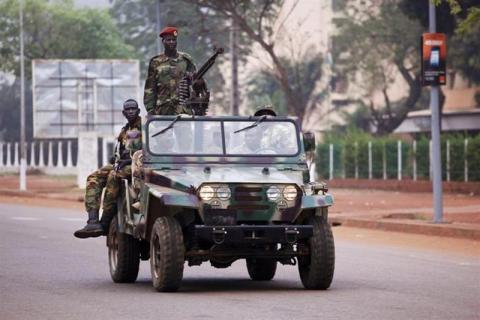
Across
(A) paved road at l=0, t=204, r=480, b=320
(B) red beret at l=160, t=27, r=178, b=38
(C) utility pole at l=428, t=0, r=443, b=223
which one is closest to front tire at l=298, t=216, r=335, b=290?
(A) paved road at l=0, t=204, r=480, b=320

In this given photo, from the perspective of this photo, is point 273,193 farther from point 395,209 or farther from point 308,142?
point 395,209

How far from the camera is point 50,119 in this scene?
191ft

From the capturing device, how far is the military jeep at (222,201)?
1392 cm

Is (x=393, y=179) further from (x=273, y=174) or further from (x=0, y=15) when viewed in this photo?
(x=0, y=15)

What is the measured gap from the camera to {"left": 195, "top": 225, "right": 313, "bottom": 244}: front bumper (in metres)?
13.8

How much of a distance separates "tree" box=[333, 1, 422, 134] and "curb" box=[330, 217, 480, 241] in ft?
121

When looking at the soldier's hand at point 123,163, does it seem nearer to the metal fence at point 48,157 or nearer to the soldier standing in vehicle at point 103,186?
the soldier standing in vehicle at point 103,186

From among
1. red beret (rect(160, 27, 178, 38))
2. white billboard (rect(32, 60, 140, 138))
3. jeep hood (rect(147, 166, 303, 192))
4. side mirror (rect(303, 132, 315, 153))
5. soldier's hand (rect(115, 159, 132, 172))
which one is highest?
white billboard (rect(32, 60, 140, 138))

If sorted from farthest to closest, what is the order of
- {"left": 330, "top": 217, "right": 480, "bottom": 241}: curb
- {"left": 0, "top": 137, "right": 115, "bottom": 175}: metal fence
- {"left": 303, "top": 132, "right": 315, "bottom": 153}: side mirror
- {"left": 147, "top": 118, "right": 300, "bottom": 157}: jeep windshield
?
{"left": 0, "top": 137, "right": 115, "bottom": 175}: metal fence
{"left": 330, "top": 217, "right": 480, "bottom": 241}: curb
{"left": 303, "top": 132, "right": 315, "bottom": 153}: side mirror
{"left": 147, "top": 118, "right": 300, "bottom": 157}: jeep windshield

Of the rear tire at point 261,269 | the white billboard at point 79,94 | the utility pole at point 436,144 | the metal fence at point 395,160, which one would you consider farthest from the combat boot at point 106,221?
the white billboard at point 79,94

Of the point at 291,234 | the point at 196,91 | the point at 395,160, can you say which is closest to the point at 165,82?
the point at 196,91

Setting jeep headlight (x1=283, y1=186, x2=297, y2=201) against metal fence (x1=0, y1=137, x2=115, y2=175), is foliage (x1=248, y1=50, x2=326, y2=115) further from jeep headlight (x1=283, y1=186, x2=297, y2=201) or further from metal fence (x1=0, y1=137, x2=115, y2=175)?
jeep headlight (x1=283, y1=186, x2=297, y2=201)

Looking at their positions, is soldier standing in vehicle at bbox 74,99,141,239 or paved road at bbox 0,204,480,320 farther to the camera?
soldier standing in vehicle at bbox 74,99,141,239

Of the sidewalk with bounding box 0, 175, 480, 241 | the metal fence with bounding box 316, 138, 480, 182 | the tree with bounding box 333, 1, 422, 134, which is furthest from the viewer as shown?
the tree with bounding box 333, 1, 422, 134
